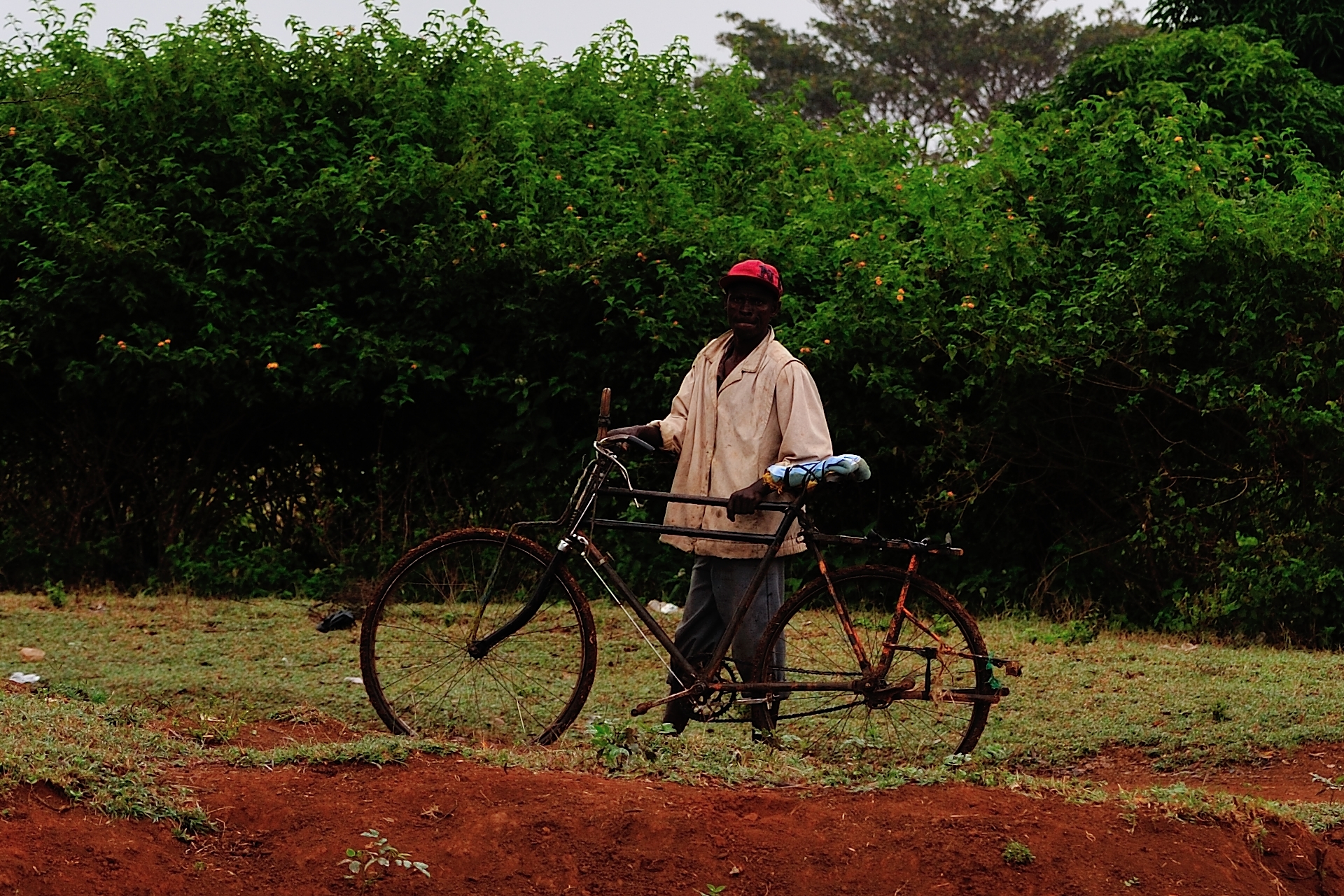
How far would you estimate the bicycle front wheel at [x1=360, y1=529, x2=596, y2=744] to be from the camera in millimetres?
5969

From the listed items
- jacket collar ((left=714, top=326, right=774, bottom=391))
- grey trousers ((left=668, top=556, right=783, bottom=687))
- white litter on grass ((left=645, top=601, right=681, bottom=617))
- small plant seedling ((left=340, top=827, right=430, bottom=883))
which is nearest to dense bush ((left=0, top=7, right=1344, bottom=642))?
white litter on grass ((left=645, top=601, right=681, bottom=617))

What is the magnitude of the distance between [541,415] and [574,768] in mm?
5715

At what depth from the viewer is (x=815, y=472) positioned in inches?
222

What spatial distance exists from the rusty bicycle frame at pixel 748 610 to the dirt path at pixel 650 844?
966 mm

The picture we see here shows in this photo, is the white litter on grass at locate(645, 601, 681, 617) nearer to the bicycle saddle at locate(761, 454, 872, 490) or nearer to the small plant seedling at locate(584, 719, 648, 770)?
the bicycle saddle at locate(761, 454, 872, 490)

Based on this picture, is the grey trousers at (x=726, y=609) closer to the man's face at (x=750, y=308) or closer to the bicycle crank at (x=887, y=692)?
the bicycle crank at (x=887, y=692)

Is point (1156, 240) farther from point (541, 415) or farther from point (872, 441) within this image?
point (541, 415)

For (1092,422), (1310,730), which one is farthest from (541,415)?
(1310,730)

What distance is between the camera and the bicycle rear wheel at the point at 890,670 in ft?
18.8

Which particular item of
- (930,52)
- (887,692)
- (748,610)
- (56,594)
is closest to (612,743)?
(748,610)

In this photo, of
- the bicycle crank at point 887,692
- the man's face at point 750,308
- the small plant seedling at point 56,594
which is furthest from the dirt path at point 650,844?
the small plant seedling at point 56,594

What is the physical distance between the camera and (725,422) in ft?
19.8

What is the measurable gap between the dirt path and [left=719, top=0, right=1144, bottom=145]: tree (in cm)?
3010

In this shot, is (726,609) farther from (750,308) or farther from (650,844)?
(650,844)
